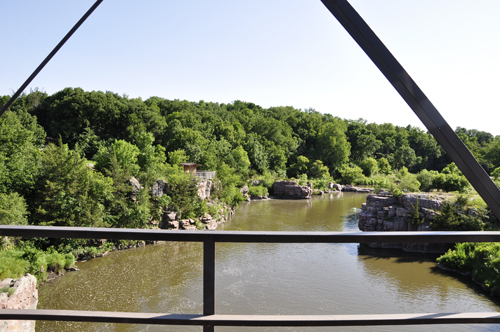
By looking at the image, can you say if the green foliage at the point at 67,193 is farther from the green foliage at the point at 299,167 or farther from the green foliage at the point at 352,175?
the green foliage at the point at 352,175

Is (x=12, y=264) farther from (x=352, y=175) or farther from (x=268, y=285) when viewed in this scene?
(x=352, y=175)

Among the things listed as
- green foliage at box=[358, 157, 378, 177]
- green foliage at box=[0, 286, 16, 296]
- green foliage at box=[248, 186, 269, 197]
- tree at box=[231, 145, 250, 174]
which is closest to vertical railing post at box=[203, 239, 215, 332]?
green foliage at box=[0, 286, 16, 296]

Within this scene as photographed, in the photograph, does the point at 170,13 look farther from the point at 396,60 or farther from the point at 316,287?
the point at 316,287

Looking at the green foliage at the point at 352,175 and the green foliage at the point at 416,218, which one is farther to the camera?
the green foliage at the point at 352,175

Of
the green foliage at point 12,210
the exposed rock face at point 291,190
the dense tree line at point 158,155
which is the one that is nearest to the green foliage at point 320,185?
the dense tree line at point 158,155

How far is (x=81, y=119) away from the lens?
2267 cm

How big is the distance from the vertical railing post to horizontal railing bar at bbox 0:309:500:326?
0.02m

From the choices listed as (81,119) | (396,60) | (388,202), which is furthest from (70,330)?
(81,119)

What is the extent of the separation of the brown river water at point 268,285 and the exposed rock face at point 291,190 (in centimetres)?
1075

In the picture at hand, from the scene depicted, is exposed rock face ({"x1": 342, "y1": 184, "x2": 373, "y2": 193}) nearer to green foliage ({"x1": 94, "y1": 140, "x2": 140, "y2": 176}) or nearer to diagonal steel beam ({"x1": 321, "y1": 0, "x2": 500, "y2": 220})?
green foliage ({"x1": 94, "y1": 140, "x2": 140, "y2": 176})

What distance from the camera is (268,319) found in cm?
82

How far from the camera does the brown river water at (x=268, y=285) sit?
7.01 m

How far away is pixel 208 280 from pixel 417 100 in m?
0.72

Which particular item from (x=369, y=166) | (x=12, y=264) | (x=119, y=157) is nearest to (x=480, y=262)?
(x=12, y=264)
